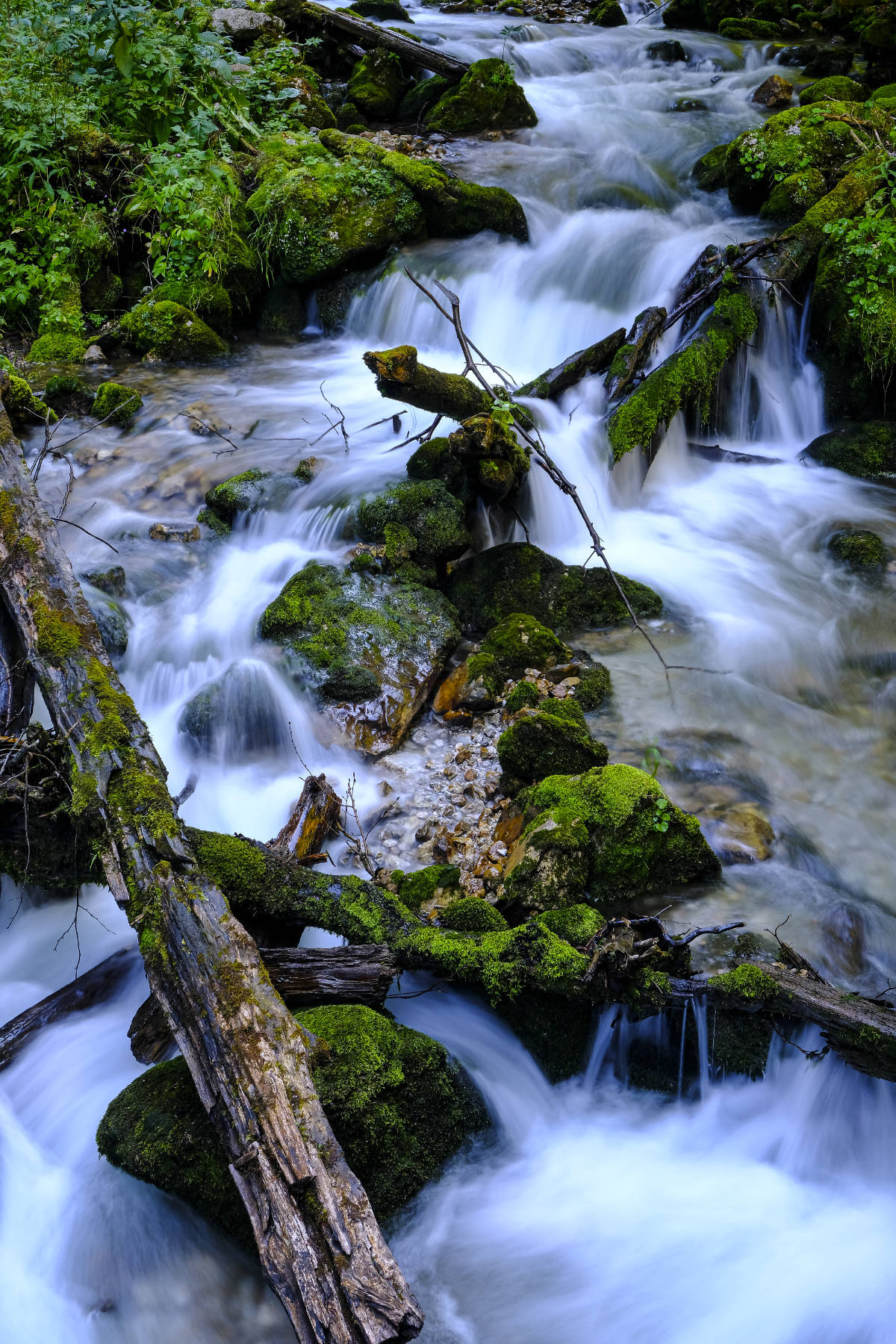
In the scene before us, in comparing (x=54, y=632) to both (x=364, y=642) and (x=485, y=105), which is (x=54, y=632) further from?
(x=485, y=105)

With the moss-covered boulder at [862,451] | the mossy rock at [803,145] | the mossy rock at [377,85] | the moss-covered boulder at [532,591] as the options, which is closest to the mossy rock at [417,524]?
the moss-covered boulder at [532,591]

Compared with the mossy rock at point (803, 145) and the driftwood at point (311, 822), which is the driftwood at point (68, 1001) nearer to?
the driftwood at point (311, 822)

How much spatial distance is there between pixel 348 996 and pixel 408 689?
244 cm

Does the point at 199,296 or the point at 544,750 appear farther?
the point at 199,296

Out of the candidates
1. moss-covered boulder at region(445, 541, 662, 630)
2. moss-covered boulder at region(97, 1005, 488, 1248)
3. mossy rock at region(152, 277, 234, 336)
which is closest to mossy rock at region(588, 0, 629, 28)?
mossy rock at region(152, 277, 234, 336)

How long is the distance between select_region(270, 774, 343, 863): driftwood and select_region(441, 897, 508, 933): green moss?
859mm

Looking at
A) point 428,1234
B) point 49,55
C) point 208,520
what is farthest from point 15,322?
point 428,1234

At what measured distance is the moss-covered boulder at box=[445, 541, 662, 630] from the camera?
6.03 metres

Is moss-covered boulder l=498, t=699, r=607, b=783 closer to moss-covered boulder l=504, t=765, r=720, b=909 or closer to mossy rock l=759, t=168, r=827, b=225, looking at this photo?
moss-covered boulder l=504, t=765, r=720, b=909

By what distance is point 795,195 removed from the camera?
927cm

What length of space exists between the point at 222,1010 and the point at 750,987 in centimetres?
174

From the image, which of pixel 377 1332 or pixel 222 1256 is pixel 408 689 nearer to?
pixel 222 1256

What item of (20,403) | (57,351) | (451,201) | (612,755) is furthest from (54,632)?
(451,201)

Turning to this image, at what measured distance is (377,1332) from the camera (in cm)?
189
